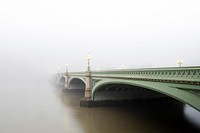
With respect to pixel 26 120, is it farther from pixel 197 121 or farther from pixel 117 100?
pixel 197 121

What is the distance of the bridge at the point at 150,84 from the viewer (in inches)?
393

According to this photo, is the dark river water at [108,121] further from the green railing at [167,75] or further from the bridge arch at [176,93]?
the bridge arch at [176,93]

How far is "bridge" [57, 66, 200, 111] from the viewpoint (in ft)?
32.8

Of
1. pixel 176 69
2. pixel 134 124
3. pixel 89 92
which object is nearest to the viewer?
pixel 176 69

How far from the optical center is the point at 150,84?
44.7 ft

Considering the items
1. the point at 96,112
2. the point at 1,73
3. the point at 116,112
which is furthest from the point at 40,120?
the point at 1,73

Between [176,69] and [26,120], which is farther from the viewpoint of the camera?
[26,120]

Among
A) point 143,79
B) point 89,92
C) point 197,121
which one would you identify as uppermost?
point 143,79

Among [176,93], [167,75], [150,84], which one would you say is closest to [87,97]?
[150,84]

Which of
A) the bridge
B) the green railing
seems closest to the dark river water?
the bridge

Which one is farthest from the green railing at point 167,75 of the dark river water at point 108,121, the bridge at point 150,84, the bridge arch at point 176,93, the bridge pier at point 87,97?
the bridge pier at point 87,97

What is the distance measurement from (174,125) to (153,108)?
7.24m

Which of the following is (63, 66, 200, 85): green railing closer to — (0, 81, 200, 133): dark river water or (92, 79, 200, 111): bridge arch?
(92, 79, 200, 111): bridge arch

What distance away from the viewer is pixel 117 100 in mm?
26078
